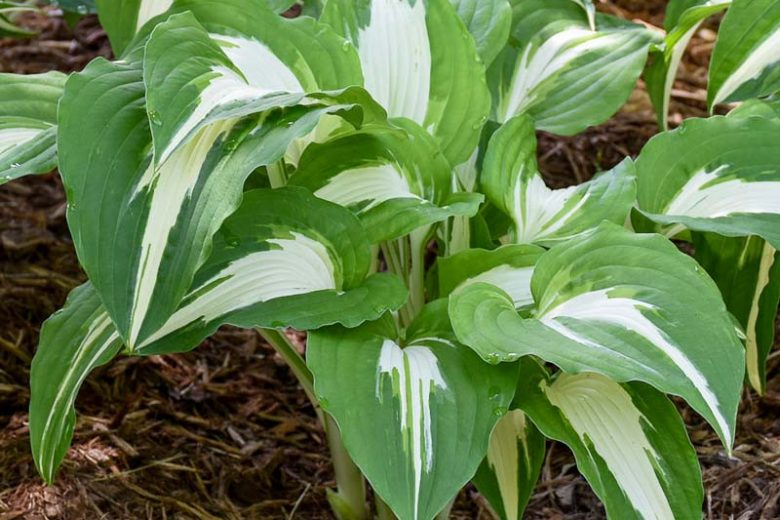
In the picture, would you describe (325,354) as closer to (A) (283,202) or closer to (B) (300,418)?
(A) (283,202)

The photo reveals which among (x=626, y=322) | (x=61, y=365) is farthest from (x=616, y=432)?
(x=61, y=365)

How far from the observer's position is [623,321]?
3.34ft

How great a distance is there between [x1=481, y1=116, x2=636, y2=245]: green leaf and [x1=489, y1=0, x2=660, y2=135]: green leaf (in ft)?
0.59

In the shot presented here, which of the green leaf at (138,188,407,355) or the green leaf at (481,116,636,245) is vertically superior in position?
the green leaf at (481,116,636,245)

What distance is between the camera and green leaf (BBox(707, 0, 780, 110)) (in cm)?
139

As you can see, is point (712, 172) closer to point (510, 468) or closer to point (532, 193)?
point (532, 193)

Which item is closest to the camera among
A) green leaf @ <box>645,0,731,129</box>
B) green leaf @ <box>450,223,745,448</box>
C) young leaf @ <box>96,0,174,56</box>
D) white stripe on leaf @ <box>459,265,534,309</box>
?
green leaf @ <box>450,223,745,448</box>

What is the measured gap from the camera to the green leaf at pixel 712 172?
3.99ft

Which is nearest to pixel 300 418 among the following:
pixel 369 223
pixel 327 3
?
pixel 369 223

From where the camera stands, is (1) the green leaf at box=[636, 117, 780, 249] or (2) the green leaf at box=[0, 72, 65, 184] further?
(1) the green leaf at box=[636, 117, 780, 249]

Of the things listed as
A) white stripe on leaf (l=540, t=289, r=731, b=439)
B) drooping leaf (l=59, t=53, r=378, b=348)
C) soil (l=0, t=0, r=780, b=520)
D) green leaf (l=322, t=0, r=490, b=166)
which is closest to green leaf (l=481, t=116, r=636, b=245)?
green leaf (l=322, t=0, r=490, b=166)

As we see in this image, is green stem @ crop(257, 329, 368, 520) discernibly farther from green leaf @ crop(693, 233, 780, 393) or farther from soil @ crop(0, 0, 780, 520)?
green leaf @ crop(693, 233, 780, 393)

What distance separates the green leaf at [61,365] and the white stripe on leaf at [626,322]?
511 mm

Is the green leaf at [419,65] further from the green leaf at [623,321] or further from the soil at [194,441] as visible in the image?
the soil at [194,441]
